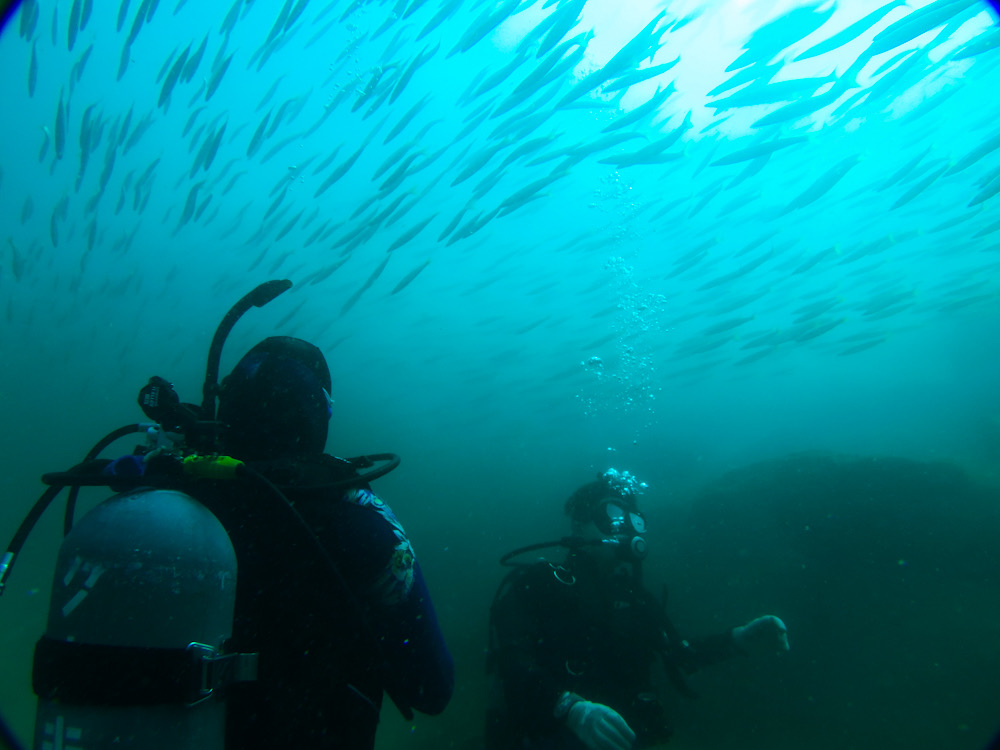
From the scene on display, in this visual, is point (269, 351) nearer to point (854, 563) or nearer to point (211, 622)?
point (211, 622)

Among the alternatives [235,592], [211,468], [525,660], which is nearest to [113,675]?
[235,592]

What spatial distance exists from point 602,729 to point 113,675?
2.02m

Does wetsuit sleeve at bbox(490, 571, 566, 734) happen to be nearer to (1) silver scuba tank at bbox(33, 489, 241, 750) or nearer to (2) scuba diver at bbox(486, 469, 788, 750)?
(2) scuba diver at bbox(486, 469, 788, 750)

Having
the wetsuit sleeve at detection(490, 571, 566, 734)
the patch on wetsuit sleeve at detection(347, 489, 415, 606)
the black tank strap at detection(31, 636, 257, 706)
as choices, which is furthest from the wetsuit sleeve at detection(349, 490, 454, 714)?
the wetsuit sleeve at detection(490, 571, 566, 734)

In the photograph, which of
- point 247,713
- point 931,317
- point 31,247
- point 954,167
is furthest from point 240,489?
point 931,317

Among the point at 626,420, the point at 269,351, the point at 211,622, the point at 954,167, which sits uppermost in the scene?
the point at 954,167

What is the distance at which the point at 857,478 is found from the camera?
279 inches

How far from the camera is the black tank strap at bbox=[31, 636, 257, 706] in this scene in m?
0.86

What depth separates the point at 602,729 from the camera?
6.78 ft

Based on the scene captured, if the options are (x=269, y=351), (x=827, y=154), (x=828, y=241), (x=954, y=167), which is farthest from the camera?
(x=828, y=241)

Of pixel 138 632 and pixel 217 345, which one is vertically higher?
pixel 217 345

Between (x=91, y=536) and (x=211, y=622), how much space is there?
12.3 inches

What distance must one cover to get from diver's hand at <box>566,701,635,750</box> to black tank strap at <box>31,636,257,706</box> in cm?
186

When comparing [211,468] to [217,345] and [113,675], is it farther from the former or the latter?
[217,345]
